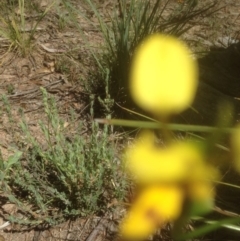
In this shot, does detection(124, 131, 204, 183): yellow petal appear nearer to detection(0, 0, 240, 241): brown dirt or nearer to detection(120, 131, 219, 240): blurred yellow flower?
detection(120, 131, 219, 240): blurred yellow flower

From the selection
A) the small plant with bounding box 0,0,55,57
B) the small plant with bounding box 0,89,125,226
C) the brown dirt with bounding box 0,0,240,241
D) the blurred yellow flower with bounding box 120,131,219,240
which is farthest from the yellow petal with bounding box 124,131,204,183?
the small plant with bounding box 0,0,55,57

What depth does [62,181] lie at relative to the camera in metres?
1.25

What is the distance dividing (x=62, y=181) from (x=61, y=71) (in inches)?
28.4

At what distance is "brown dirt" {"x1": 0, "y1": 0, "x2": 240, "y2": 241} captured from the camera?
1243 millimetres

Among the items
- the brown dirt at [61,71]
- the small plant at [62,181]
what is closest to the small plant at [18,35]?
the brown dirt at [61,71]

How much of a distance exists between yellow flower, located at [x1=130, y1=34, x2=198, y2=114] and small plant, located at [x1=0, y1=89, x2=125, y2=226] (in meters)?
0.99

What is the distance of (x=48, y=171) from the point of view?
1347mm

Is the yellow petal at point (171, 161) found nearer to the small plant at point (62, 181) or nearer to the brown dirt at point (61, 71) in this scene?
the small plant at point (62, 181)

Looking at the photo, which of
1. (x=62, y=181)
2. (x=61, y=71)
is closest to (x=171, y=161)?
(x=62, y=181)

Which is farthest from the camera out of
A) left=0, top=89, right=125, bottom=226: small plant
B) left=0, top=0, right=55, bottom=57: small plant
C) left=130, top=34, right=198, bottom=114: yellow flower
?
left=0, top=0, right=55, bottom=57: small plant

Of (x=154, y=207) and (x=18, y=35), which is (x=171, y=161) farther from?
(x=18, y=35)

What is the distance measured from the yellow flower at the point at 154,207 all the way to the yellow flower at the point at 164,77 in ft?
0.18

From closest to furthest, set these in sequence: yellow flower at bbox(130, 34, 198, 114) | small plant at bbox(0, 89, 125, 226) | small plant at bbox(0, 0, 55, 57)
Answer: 1. yellow flower at bbox(130, 34, 198, 114)
2. small plant at bbox(0, 89, 125, 226)
3. small plant at bbox(0, 0, 55, 57)

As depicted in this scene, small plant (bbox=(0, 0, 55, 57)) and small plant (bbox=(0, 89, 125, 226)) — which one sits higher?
small plant (bbox=(0, 0, 55, 57))
